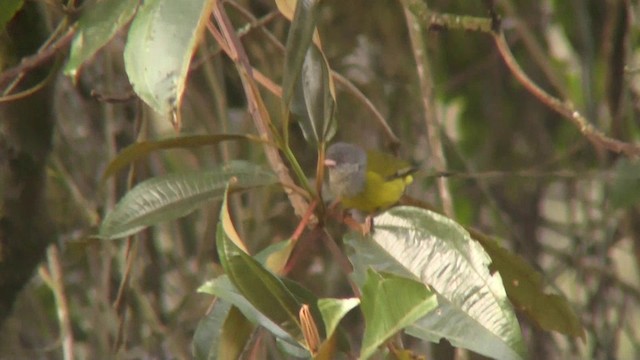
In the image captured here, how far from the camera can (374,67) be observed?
2.02 metres

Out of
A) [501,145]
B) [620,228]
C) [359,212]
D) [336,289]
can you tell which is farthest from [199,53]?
[620,228]

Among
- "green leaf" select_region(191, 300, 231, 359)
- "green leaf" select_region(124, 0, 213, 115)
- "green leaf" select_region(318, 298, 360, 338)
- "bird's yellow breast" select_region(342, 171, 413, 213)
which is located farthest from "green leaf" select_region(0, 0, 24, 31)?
"bird's yellow breast" select_region(342, 171, 413, 213)

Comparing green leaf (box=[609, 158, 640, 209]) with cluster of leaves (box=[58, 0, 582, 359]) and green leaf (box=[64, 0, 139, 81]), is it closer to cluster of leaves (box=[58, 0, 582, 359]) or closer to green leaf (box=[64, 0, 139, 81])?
cluster of leaves (box=[58, 0, 582, 359])

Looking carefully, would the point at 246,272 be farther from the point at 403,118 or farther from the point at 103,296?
the point at 403,118

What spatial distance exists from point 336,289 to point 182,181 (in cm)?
98

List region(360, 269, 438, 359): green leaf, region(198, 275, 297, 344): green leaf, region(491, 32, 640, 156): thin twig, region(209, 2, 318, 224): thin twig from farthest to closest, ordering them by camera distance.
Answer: region(491, 32, 640, 156): thin twig
region(209, 2, 318, 224): thin twig
region(198, 275, 297, 344): green leaf
region(360, 269, 438, 359): green leaf

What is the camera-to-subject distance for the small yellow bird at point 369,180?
140 centimetres

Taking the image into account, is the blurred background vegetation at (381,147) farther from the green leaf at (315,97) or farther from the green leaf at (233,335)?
the green leaf at (233,335)

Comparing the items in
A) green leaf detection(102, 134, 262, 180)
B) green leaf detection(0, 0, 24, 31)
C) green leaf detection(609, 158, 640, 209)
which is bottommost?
green leaf detection(609, 158, 640, 209)

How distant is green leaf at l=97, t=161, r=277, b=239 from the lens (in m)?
0.92

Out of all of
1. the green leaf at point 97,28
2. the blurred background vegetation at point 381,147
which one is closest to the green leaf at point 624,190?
the blurred background vegetation at point 381,147

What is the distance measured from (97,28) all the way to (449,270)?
0.37 metres

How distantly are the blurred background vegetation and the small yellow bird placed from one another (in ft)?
0.25

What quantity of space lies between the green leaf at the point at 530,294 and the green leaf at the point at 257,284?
0.86ft
